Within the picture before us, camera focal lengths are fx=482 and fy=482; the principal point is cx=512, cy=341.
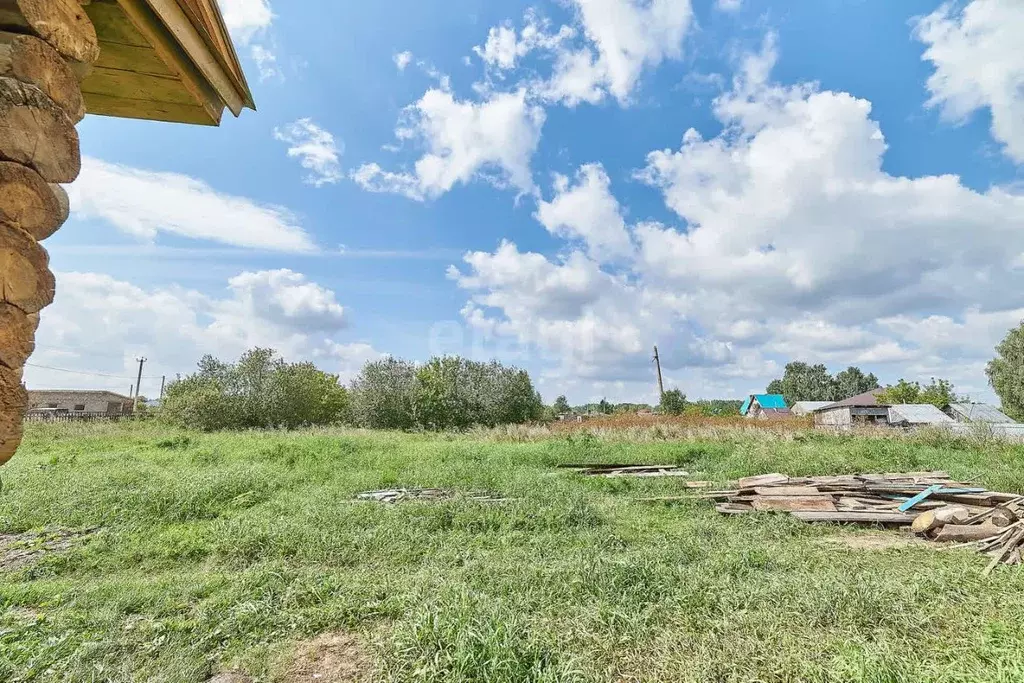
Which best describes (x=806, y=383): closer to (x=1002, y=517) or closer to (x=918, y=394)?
(x=918, y=394)

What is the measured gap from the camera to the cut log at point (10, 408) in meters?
1.33

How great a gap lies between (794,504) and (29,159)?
8.86m

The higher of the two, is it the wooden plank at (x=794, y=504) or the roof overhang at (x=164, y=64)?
the roof overhang at (x=164, y=64)

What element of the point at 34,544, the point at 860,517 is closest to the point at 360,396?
the point at 34,544

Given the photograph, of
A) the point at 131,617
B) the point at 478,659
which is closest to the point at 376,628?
the point at 478,659

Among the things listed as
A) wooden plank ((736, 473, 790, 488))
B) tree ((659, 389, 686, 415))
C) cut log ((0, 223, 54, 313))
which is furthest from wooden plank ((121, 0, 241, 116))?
tree ((659, 389, 686, 415))

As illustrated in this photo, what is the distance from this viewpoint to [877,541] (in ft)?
20.1

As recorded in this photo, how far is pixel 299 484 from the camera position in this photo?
9.09 meters

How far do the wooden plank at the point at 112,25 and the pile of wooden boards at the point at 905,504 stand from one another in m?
7.30

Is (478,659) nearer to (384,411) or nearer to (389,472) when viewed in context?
(389,472)

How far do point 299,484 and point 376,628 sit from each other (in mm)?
6559

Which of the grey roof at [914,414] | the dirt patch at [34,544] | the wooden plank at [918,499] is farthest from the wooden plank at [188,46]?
the grey roof at [914,414]

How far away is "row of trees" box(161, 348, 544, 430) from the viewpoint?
2781 cm

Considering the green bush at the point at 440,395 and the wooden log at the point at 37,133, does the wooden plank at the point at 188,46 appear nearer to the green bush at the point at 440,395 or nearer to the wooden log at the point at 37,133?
the wooden log at the point at 37,133
